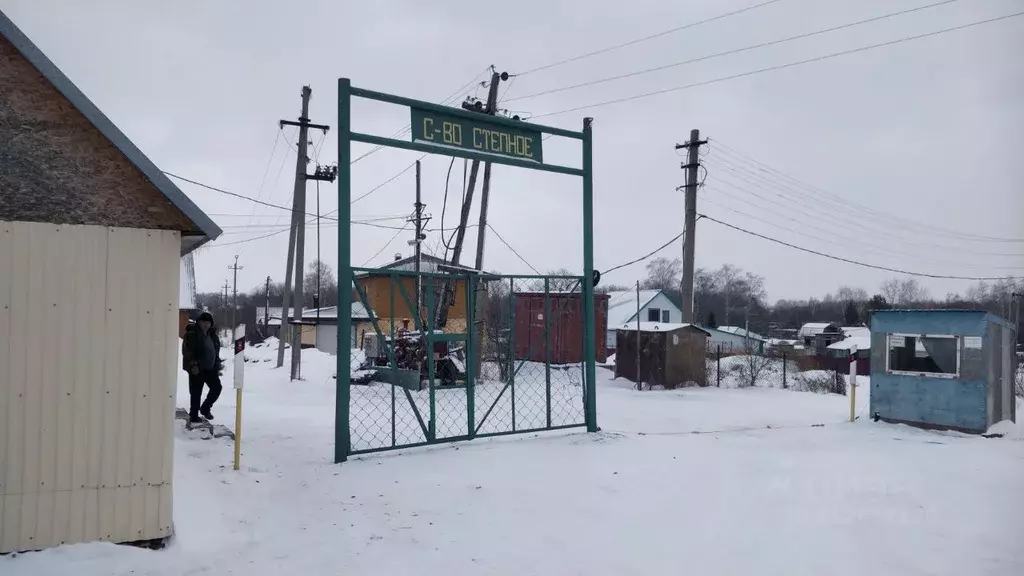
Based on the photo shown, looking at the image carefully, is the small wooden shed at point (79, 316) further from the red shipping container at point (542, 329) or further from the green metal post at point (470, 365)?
the red shipping container at point (542, 329)

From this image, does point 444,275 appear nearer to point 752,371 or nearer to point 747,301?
point 752,371

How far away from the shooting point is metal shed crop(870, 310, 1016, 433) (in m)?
10.2

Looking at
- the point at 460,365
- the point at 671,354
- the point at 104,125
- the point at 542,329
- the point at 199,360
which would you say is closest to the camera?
the point at 104,125

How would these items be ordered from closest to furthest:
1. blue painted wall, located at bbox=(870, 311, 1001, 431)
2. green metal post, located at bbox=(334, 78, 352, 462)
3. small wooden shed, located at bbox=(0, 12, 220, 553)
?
small wooden shed, located at bbox=(0, 12, 220, 553), green metal post, located at bbox=(334, 78, 352, 462), blue painted wall, located at bbox=(870, 311, 1001, 431)

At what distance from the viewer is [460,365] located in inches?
637

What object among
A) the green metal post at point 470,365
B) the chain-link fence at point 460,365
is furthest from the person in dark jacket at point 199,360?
the green metal post at point 470,365

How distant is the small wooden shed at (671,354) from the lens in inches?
701

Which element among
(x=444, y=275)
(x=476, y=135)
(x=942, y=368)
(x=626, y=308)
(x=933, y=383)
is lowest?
(x=933, y=383)

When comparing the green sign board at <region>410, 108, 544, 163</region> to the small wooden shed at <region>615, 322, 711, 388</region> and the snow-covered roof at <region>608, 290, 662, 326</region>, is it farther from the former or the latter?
the snow-covered roof at <region>608, 290, 662, 326</region>

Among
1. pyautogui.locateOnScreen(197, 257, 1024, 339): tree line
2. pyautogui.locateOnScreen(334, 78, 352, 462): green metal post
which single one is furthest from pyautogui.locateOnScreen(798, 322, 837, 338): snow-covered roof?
pyautogui.locateOnScreen(334, 78, 352, 462): green metal post

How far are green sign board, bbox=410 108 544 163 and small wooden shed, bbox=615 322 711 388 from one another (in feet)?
34.5

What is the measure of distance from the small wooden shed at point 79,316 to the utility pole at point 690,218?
696 inches

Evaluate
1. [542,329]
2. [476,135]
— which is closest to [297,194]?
[542,329]

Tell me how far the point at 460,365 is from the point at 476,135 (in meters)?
9.04
